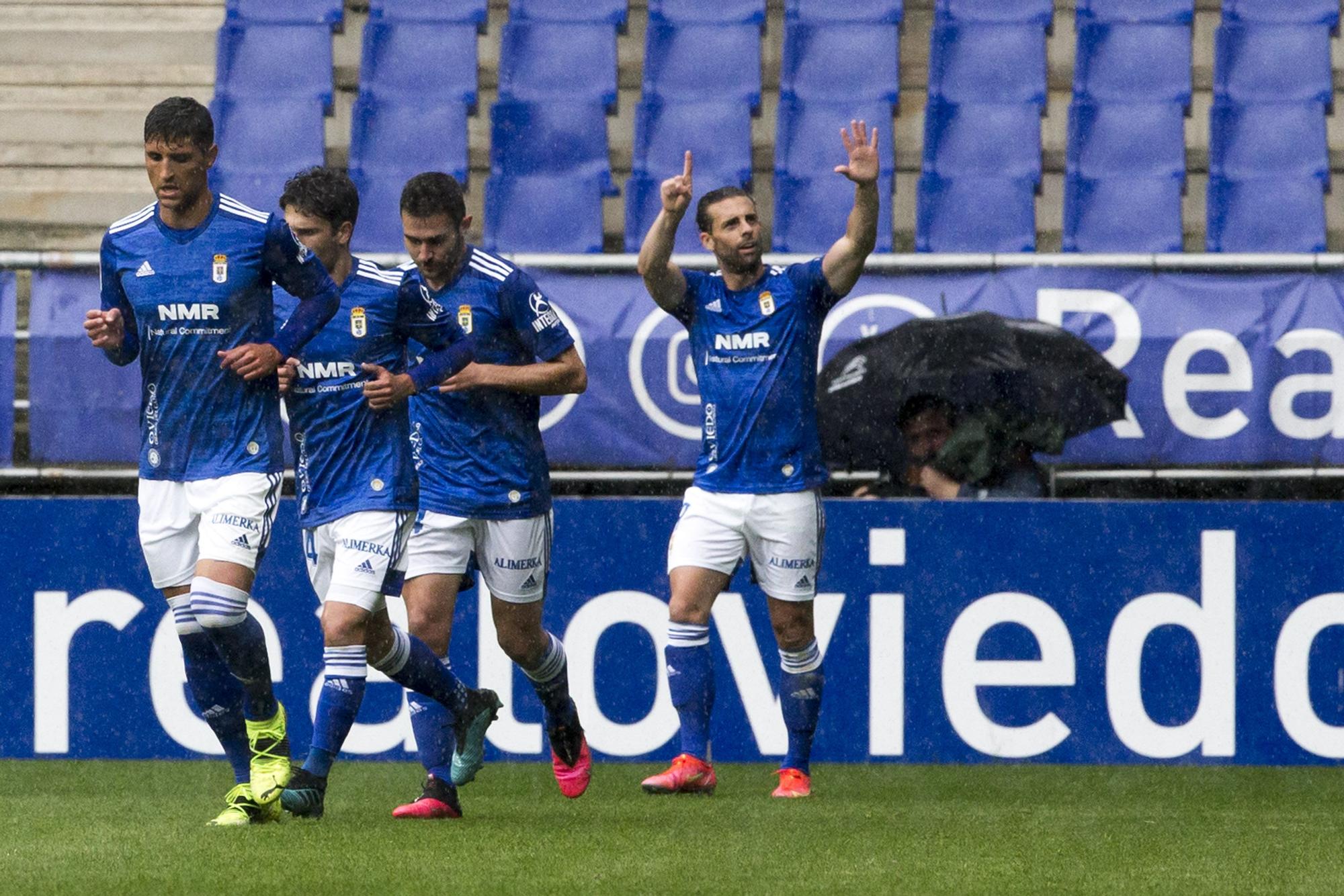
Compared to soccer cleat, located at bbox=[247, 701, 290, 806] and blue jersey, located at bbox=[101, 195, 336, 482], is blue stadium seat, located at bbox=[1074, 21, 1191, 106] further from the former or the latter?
soccer cleat, located at bbox=[247, 701, 290, 806]

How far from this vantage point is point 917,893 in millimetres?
4145

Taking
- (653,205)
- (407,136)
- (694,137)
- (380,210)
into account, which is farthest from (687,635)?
(407,136)

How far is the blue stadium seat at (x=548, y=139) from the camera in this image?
10836 mm

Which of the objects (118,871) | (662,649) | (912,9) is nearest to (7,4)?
(912,9)

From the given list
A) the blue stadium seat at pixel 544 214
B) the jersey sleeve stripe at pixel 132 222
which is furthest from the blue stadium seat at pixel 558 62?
the jersey sleeve stripe at pixel 132 222

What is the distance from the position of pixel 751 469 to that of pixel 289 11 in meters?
6.51

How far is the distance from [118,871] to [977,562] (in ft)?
13.3

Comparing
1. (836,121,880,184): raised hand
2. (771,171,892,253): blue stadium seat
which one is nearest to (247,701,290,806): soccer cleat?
(836,121,880,184): raised hand

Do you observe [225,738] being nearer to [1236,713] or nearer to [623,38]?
[1236,713]

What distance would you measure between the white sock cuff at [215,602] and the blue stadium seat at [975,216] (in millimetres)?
5630

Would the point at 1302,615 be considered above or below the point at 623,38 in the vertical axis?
below

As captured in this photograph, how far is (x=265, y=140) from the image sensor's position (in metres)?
11.1

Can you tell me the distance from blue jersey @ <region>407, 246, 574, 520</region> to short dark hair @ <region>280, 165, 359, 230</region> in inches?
17.7

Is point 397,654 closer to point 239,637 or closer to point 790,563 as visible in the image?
point 239,637
